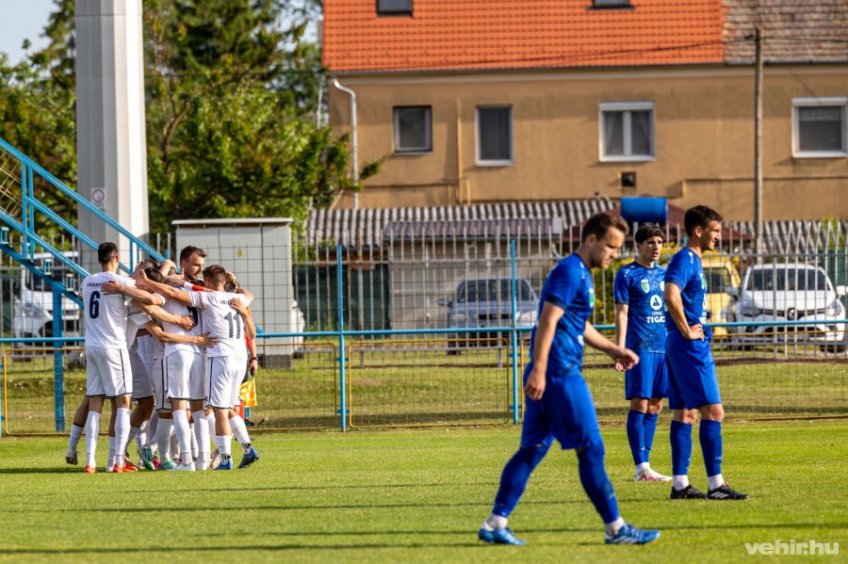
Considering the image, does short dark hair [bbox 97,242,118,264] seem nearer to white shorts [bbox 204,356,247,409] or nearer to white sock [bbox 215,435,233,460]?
white shorts [bbox 204,356,247,409]

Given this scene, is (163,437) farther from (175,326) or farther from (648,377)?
(648,377)

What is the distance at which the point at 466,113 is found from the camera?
1615 inches

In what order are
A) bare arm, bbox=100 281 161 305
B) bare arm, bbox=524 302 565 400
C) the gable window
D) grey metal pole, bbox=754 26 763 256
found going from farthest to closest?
the gable window
grey metal pole, bbox=754 26 763 256
bare arm, bbox=100 281 161 305
bare arm, bbox=524 302 565 400

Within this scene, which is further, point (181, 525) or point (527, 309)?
point (527, 309)

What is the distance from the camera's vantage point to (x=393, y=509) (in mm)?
10562

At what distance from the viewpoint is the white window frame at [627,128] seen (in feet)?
134

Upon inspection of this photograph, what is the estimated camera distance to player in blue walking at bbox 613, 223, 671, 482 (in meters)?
12.4

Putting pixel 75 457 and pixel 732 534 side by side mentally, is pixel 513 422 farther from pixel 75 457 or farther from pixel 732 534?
pixel 732 534

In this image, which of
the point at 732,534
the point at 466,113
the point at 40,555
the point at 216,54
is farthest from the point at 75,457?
the point at 216,54

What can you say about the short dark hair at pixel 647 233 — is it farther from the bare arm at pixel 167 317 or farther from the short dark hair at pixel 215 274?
the bare arm at pixel 167 317

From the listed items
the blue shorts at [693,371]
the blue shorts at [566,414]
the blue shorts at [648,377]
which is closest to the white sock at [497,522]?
the blue shorts at [566,414]

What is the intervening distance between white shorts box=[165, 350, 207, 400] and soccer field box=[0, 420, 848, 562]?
768 mm

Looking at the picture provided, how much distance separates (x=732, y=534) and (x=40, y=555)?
4.06 meters

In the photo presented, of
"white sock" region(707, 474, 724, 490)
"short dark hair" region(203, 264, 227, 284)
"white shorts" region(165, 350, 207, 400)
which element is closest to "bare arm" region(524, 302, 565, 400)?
"white sock" region(707, 474, 724, 490)
